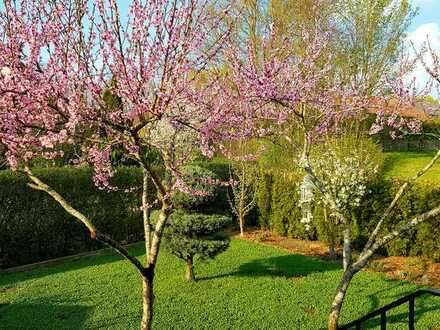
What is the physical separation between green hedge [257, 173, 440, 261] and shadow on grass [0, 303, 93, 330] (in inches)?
218

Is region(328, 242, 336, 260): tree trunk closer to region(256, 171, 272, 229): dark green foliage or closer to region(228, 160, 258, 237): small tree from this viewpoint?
region(228, 160, 258, 237): small tree

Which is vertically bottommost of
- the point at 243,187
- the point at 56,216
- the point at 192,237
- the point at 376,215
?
the point at 192,237

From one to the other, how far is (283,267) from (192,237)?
2012 mm

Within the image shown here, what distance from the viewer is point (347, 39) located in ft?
68.2

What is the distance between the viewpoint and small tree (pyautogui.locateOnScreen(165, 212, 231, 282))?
290 inches

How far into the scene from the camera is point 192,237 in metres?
7.52

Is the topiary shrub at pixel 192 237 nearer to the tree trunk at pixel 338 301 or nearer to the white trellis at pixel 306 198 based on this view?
the white trellis at pixel 306 198

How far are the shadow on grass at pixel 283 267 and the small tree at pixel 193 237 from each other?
1.77 ft

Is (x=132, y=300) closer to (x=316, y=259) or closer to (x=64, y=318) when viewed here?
(x=64, y=318)

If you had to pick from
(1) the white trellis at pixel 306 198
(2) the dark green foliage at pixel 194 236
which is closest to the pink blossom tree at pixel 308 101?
(2) the dark green foliage at pixel 194 236

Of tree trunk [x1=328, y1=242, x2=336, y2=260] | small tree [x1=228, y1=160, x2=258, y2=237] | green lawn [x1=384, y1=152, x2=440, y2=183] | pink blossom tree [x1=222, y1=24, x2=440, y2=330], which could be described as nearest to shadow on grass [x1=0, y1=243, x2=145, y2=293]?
small tree [x1=228, y1=160, x2=258, y2=237]

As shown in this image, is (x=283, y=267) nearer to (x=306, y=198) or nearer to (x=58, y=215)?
(x=306, y=198)

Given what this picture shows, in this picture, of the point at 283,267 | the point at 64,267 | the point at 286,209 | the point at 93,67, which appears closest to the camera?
the point at 93,67

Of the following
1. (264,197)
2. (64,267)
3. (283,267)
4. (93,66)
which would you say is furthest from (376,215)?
(93,66)
